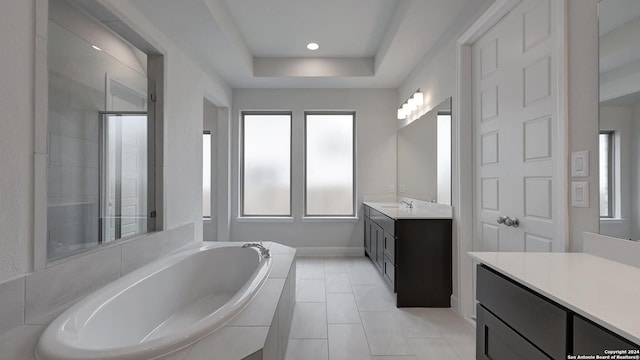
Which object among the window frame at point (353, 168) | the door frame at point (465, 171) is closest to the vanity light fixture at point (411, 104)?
the window frame at point (353, 168)

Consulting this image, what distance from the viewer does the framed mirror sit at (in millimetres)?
1088

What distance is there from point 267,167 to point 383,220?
6.95 ft

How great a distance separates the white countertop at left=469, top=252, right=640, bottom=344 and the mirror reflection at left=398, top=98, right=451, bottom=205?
57.9 inches

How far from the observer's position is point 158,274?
6.18ft

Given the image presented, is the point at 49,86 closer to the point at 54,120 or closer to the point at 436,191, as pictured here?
the point at 54,120

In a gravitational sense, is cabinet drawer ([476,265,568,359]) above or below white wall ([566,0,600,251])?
below

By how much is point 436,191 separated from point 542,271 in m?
1.90

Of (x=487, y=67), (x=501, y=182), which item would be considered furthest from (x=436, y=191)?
(x=487, y=67)

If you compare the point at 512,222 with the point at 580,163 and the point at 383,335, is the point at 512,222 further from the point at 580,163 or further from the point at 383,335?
the point at 383,335

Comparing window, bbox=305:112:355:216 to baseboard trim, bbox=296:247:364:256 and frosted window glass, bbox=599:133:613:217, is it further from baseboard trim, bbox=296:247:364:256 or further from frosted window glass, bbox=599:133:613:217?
frosted window glass, bbox=599:133:613:217

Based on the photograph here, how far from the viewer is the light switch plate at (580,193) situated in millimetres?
1309

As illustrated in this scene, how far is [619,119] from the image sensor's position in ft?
3.79

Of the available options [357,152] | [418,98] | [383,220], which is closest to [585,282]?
[383,220]

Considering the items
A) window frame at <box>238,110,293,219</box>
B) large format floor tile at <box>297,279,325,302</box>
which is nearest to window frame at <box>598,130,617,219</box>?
large format floor tile at <box>297,279,325,302</box>
